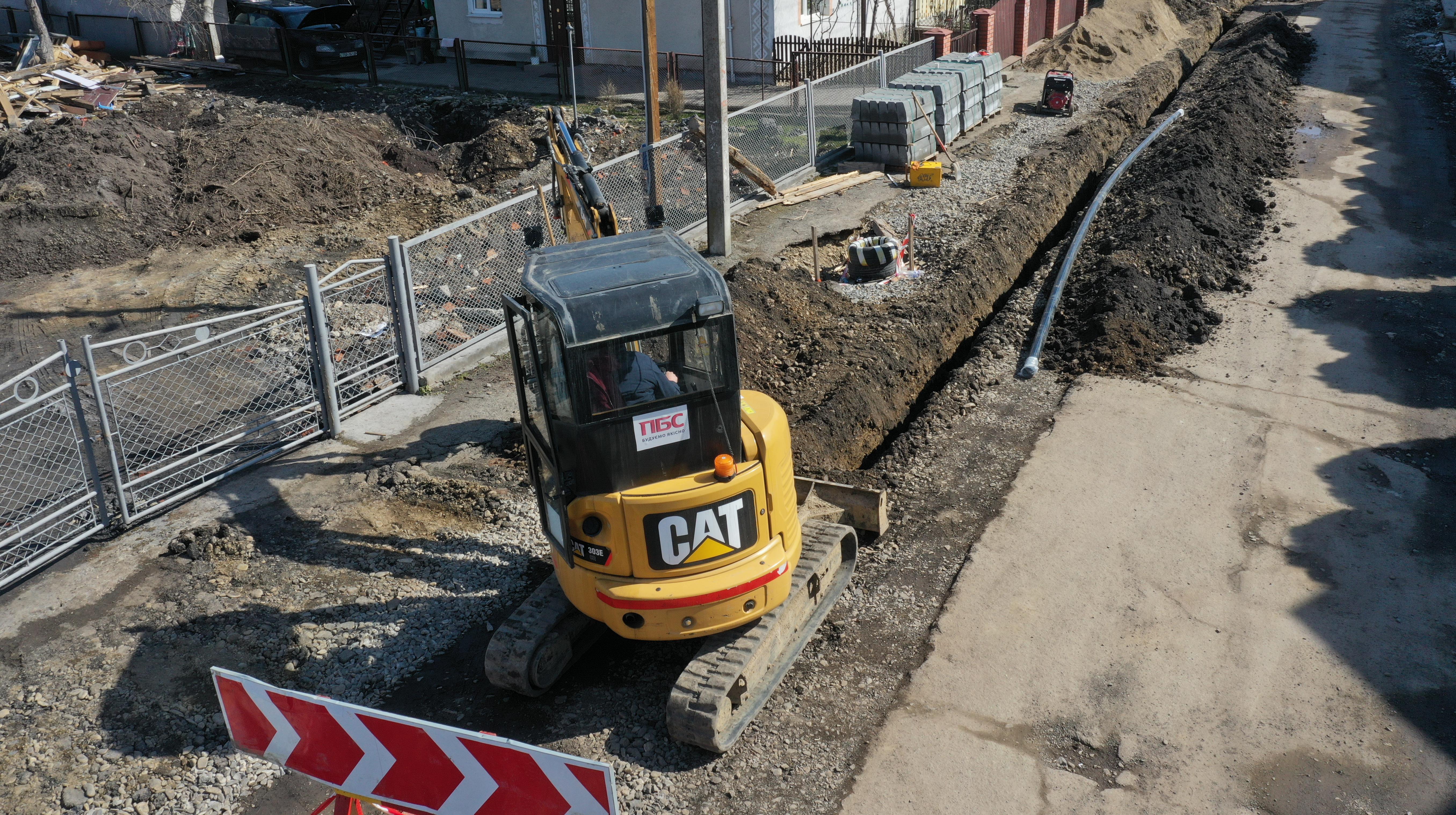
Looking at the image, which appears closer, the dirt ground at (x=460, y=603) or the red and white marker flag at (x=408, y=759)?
the red and white marker flag at (x=408, y=759)

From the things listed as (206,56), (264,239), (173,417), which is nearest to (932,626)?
(173,417)

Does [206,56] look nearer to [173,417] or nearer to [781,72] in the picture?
[781,72]

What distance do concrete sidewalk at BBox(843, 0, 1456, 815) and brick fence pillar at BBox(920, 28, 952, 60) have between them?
46.1ft

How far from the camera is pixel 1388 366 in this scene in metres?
11.1

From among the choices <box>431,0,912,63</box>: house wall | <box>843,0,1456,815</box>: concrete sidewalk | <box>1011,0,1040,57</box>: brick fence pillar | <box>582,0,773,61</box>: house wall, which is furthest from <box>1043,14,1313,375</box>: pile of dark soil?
<box>582,0,773,61</box>: house wall

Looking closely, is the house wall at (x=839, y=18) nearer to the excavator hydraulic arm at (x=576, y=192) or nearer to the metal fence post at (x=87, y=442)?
the excavator hydraulic arm at (x=576, y=192)

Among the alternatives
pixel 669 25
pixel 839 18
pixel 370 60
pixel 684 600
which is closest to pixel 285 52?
pixel 370 60

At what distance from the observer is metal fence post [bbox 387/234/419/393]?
1028cm

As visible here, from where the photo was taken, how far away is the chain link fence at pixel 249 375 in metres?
8.15

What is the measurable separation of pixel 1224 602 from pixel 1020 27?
25477 millimetres

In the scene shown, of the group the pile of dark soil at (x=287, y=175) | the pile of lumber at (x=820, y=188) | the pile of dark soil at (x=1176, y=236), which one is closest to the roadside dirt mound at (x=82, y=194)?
the pile of dark soil at (x=287, y=175)

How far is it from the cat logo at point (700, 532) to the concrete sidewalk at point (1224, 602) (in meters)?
1.57

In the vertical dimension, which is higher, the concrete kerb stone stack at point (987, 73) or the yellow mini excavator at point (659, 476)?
the concrete kerb stone stack at point (987, 73)

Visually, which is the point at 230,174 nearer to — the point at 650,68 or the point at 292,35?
the point at 650,68
